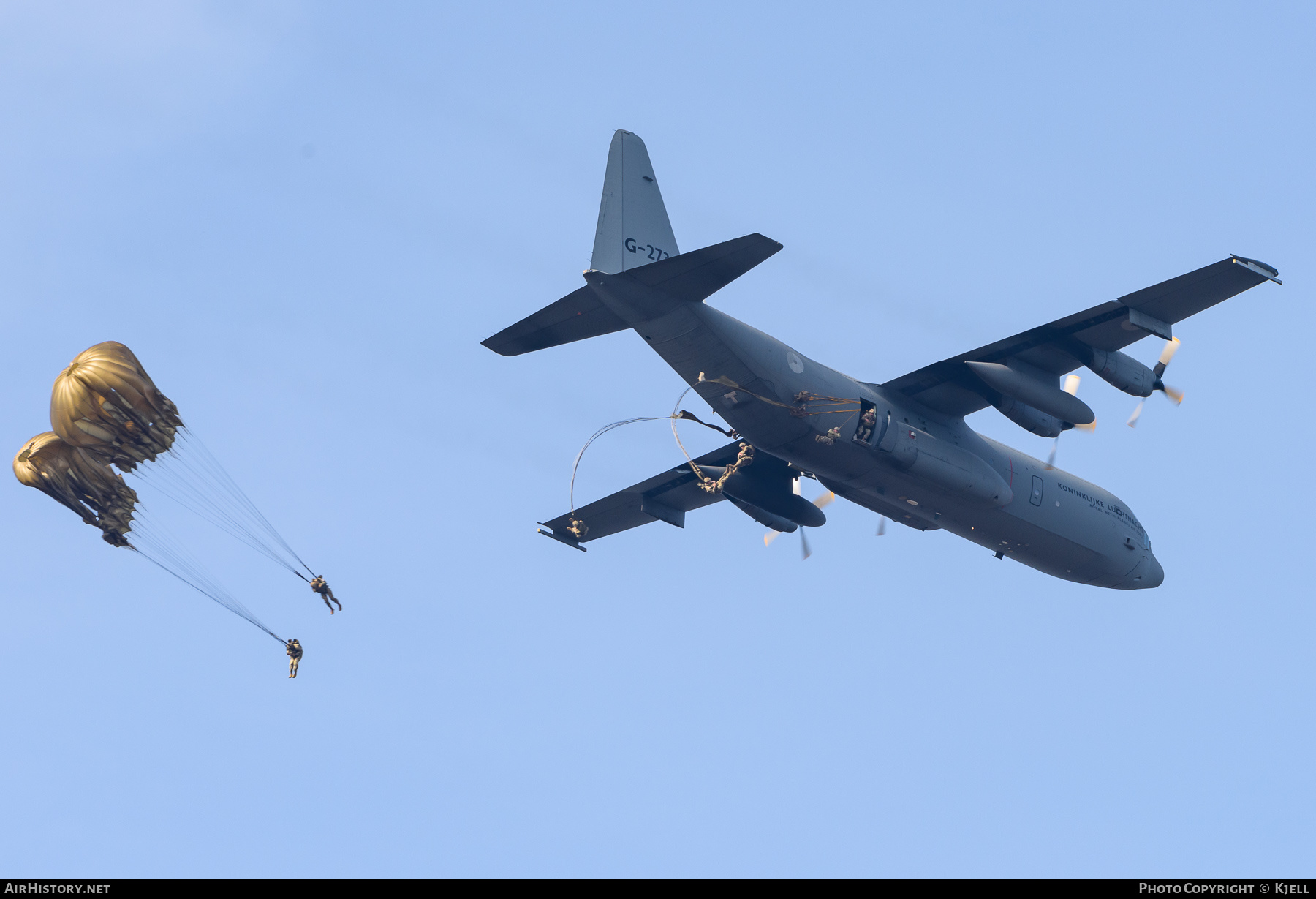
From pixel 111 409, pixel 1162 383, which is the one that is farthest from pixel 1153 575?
pixel 111 409

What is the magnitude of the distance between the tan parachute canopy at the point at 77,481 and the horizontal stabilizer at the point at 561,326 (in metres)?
7.00

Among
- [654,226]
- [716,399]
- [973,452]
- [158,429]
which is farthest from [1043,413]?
[158,429]

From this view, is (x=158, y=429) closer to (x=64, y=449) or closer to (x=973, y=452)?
(x=64, y=449)

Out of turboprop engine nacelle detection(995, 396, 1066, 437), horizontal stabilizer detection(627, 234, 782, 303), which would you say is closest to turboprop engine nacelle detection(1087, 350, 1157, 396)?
turboprop engine nacelle detection(995, 396, 1066, 437)

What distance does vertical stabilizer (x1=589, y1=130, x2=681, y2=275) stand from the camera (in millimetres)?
24297

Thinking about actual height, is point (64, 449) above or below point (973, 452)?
below

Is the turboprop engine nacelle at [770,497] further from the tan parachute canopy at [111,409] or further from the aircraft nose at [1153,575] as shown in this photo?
the tan parachute canopy at [111,409]

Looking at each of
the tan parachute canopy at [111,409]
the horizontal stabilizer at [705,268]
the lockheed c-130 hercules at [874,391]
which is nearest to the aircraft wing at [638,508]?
the lockheed c-130 hercules at [874,391]

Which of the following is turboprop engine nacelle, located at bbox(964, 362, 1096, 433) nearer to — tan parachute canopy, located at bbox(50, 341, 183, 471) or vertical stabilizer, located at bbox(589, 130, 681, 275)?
vertical stabilizer, located at bbox(589, 130, 681, 275)

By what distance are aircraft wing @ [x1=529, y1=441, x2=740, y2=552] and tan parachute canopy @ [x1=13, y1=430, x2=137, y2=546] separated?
1170 cm

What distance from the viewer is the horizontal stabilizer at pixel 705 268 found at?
69.1 ft

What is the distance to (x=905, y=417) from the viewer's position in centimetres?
2631
